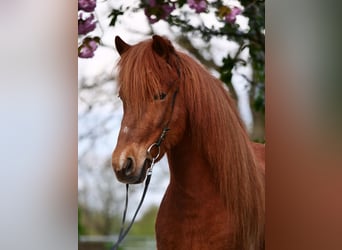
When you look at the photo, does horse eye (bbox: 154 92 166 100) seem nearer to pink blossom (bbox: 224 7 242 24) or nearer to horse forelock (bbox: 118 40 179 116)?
horse forelock (bbox: 118 40 179 116)

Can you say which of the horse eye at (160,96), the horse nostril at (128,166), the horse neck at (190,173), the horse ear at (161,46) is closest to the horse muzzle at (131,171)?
the horse nostril at (128,166)

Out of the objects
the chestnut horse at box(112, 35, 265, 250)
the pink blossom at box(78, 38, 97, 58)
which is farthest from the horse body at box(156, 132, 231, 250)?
the pink blossom at box(78, 38, 97, 58)

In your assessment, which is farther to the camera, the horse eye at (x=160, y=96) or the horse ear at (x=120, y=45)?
the horse ear at (x=120, y=45)

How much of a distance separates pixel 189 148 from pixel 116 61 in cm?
43

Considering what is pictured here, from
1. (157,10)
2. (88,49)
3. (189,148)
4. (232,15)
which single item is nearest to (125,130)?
(189,148)

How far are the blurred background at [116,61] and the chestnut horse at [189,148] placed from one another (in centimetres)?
6

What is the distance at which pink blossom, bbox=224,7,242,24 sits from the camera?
200cm

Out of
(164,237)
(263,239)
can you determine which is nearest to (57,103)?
(164,237)

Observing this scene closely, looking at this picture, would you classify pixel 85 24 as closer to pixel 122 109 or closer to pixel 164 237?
pixel 122 109

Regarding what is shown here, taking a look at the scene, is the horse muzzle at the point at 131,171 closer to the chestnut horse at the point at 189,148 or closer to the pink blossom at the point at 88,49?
the chestnut horse at the point at 189,148

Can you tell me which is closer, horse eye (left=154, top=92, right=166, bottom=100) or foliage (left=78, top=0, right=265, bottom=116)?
horse eye (left=154, top=92, right=166, bottom=100)

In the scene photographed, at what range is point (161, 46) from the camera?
185cm

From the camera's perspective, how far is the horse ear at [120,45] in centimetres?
194

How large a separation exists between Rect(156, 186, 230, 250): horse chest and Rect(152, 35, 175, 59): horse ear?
1.61 ft
